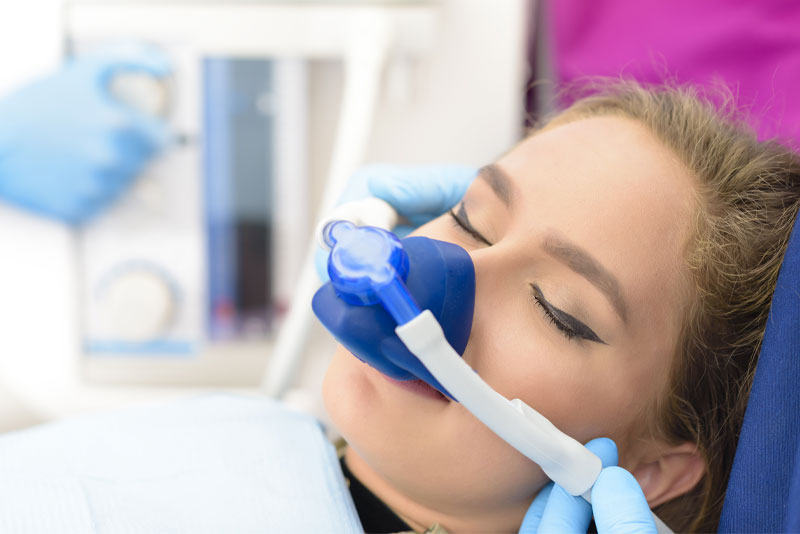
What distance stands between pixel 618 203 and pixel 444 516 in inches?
16.0

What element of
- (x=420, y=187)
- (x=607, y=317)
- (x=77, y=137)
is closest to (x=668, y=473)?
(x=607, y=317)

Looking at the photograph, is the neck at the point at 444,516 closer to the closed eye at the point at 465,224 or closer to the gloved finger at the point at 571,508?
the gloved finger at the point at 571,508

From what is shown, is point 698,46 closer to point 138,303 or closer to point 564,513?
point 564,513

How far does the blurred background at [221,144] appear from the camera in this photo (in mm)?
1113

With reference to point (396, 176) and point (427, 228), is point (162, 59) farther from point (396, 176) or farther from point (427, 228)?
point (427, 228)

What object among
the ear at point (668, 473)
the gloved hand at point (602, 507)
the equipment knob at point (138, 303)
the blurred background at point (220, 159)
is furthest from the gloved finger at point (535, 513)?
the equipment knob at point (138, 303)

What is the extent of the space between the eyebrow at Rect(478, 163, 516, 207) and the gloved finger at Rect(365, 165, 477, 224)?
0.20m

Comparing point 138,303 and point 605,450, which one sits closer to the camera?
point 605,450

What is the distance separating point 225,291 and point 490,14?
0.64 m

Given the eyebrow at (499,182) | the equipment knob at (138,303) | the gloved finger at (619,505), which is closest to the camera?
the gloved finger at (619,505)

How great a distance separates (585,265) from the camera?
0.74 metres

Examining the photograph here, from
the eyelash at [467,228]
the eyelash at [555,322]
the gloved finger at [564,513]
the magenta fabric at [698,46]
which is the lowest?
the gloved finger at [564,513]

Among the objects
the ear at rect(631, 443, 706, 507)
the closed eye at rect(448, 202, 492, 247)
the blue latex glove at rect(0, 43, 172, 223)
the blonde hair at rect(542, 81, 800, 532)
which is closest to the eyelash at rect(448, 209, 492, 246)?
the closed eye at rect(448, 202, 492, 247)

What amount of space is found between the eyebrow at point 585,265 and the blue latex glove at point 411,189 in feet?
1.05
